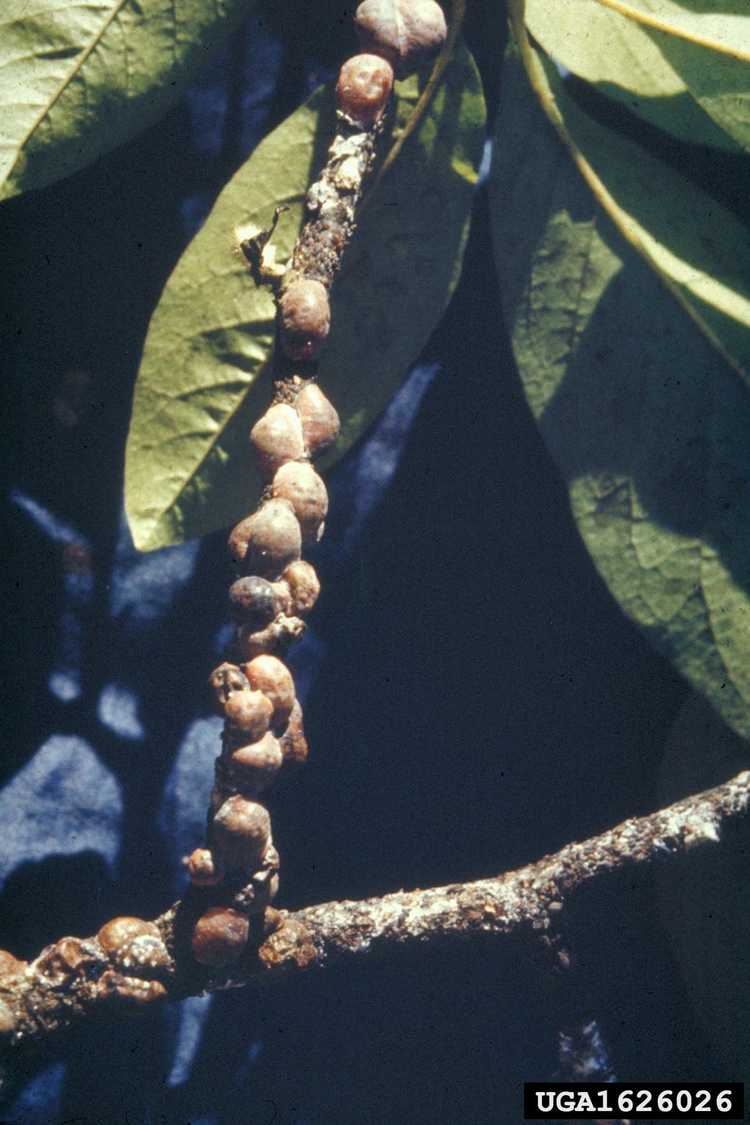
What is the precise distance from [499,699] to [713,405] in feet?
0.84

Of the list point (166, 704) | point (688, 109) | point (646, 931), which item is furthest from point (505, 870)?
point (688, 109)

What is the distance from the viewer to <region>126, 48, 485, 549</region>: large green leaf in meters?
0.56

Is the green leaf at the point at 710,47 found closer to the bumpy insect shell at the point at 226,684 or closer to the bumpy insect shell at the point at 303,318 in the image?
the bumpy insect shell at the point at 303,318

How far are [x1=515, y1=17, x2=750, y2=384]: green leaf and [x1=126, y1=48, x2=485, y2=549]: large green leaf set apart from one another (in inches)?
2.1

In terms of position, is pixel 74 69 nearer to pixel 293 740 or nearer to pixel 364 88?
pixel 364 88

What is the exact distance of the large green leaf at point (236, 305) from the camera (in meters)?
0.56

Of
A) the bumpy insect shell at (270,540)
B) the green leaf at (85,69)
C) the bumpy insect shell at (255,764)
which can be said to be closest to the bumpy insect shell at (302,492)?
the bumpy insect shell at (270,540)

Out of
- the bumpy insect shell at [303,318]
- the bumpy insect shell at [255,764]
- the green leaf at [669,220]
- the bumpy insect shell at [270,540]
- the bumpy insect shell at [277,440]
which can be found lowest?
the bumpy insect shell at [255,764]

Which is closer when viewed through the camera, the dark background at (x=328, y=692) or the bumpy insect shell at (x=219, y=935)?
the bumpy insect shell at (x=219, y=935)

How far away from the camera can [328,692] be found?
0.68 meters

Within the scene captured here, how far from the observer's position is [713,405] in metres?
0.54

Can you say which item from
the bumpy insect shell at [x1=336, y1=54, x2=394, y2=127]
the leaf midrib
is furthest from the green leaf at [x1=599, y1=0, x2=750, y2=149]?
the leaf midrib

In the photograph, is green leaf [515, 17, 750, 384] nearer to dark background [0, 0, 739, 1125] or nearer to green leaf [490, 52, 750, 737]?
green leaf [490, 52, 750, 737]

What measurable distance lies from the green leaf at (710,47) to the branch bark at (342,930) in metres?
0.36
